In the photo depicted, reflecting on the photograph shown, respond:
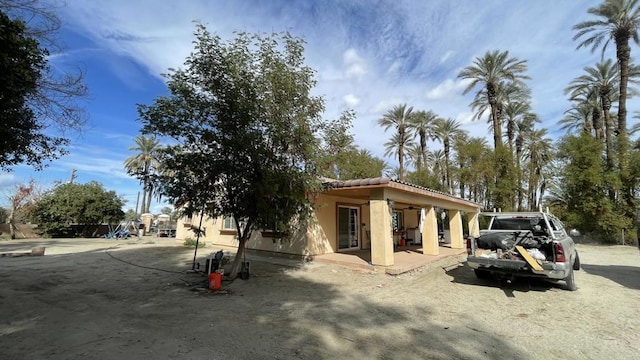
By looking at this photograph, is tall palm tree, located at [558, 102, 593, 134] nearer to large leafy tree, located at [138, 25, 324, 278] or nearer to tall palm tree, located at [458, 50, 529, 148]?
tall palm tree, located at [458, 50, 529, 148]

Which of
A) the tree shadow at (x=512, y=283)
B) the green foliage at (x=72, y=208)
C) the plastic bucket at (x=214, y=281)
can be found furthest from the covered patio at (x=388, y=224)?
the green foliage at (x=72, y=208)

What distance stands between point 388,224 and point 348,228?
4568mm

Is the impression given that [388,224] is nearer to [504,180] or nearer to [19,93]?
[19,93]

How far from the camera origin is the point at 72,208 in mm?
23828

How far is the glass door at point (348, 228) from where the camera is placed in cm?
1333

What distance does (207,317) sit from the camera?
5398mm

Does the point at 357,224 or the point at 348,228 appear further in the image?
the point at 357,224

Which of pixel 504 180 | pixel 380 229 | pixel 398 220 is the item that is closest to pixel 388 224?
pixel 380 229

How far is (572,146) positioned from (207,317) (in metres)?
25.9

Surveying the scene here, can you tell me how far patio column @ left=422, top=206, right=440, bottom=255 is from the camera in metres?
12.9

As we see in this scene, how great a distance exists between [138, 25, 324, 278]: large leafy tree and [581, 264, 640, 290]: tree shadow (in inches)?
332

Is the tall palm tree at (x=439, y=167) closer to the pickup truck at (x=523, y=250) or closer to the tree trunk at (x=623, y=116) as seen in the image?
the tree trunk at (x=623, y=116)

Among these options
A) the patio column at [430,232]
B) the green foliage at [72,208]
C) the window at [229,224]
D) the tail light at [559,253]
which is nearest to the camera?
the tail light at [559,253]

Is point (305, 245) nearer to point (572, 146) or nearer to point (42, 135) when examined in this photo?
point (42, 135)
